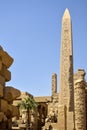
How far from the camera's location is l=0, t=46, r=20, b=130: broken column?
6.06m

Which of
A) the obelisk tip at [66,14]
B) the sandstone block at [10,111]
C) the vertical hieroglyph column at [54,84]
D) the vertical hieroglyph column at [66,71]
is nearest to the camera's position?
the sandstone block at [10,111]

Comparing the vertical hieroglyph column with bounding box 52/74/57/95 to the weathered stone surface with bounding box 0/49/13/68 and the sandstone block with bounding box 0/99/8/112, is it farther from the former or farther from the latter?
the sandstone block with bounding box 0/99/8/112

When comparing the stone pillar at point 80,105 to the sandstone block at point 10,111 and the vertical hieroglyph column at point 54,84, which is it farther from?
the sandstone block at point 10,111

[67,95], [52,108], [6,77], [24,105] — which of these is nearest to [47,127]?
[24,105]

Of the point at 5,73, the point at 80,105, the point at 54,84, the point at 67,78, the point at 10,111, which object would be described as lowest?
the point at 10,111

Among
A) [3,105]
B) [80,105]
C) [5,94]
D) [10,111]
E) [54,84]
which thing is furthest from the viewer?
[54,84]

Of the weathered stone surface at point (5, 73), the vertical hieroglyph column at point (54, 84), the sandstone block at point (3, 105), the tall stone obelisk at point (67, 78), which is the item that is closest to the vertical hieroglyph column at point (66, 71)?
the tall stone obelisk at point (67, 78)

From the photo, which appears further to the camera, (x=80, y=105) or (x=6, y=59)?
(x=80, y=105)

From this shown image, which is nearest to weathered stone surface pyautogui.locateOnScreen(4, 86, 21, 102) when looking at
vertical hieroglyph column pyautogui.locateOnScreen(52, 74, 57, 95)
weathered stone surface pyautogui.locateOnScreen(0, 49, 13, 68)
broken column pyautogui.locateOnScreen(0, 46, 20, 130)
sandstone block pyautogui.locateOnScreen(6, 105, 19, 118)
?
broken column pyautogui.locateOnScreen(0, 46, 20, 130)

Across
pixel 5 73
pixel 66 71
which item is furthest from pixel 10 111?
pixel 66 71

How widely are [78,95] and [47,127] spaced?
1046 cm

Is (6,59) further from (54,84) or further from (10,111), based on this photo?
(54,84)

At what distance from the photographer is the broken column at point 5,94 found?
6059mm

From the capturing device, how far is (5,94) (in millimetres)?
6270
